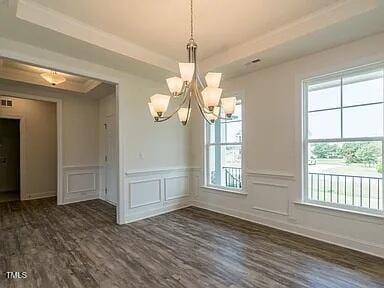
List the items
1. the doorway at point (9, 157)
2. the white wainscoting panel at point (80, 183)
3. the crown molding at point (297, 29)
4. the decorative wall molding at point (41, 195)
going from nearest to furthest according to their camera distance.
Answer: the crown molding at point (297, 29), the white wainscoting panel at point (80, 183), the decorative wall molding at point (41, 195), the doorway at point (9, 157)

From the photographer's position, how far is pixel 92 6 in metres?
2.72

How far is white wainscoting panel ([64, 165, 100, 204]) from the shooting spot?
19.4 ft

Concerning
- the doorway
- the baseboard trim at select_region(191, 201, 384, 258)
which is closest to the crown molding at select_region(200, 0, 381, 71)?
the baseboard trim at select_region(191, 201, 384, 258)

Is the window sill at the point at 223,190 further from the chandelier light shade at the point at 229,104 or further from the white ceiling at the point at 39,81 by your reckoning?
the white ceiling at the point at 39,81

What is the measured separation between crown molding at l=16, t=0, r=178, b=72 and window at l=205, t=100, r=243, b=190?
1692mm

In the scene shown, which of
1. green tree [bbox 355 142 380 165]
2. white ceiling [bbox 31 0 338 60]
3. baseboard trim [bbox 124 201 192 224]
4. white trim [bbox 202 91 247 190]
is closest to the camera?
white ceiling [bbox 31 0 338 60]

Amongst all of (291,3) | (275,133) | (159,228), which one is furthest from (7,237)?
(291,3)

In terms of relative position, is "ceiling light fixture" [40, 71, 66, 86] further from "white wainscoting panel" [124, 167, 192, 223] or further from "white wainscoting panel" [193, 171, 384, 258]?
"white wainscoting panel" [193, 171, 384, 258]

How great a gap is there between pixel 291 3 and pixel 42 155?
266 inches

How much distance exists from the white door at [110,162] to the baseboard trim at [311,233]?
2466mm

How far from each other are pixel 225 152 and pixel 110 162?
9.35ft

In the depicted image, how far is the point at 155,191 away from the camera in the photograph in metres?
4.86

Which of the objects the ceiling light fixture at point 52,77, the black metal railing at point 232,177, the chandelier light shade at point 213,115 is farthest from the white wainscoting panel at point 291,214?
the ceiling light fixture at point 52,77

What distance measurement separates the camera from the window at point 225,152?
15.4 feet
